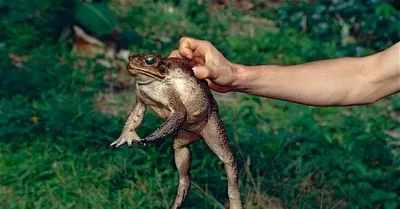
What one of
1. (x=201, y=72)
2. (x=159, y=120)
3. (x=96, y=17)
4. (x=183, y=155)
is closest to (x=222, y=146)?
(x=183, y=155)

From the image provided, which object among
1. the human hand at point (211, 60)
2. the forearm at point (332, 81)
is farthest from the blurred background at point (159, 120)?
the human hand at point (211, 60)

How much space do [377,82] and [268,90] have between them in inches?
18.3

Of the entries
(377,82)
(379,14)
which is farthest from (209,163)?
(379,14)

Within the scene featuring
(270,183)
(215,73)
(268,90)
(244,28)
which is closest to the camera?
(215,73)

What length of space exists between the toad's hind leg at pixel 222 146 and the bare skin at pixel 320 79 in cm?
25

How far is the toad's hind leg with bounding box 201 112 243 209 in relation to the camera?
2.44m

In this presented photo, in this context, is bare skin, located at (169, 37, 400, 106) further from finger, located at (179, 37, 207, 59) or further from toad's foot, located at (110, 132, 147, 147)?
toad's foot, located at (110, 132, 147, 147)

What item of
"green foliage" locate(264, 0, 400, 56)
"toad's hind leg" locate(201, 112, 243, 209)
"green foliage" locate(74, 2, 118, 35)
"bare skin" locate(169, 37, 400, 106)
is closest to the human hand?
"bare skin" locate(169, 37, 400, 106)

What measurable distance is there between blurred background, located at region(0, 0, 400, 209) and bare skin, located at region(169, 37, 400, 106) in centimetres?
112

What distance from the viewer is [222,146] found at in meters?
2.49

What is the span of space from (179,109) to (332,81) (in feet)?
3.11

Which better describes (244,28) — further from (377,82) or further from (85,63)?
(377,82)

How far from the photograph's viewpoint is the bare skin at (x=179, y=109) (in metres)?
2.24

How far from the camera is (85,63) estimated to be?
278 inches
